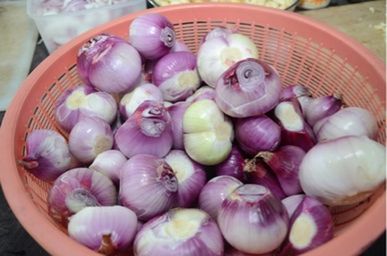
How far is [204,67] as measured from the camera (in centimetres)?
73

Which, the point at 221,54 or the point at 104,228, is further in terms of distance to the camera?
the point at 221,54

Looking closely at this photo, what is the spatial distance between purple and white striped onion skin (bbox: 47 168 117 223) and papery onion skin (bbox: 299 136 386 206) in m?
0.27

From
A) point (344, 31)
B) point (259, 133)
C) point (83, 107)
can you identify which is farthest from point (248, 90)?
point (344, 31)

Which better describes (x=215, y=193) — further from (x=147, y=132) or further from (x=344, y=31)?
(x=344, y=31)

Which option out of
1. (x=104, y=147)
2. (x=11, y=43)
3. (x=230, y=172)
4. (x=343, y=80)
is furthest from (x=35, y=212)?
(x=11, y=43)

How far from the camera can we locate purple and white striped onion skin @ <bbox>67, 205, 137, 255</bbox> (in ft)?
1.74

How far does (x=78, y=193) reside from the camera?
22.7 inches

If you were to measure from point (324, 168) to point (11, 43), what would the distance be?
942 millimetres

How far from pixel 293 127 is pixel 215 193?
15cm

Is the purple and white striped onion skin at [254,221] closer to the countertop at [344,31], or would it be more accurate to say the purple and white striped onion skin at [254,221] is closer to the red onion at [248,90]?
the red onion at [248,90]

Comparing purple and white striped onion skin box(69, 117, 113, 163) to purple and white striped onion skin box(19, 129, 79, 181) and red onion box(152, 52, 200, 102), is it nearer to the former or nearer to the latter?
purple and white striped onion skin box(19, 129, 79, 181)

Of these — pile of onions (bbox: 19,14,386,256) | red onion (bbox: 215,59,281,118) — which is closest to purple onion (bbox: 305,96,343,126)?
pile of onions (bbox: 19,14,386,256)

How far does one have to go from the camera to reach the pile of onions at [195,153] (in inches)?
20.6

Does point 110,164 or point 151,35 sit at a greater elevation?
point 151,35
